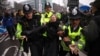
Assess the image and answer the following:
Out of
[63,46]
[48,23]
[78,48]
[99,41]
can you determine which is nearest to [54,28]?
[48,23]

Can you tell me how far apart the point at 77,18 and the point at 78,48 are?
0.78 metres

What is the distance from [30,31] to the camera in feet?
28.5

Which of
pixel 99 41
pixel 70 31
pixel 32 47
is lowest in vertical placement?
pixel 32 47

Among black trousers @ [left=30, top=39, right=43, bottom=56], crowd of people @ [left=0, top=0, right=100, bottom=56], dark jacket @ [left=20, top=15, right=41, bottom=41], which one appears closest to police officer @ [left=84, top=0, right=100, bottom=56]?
crowd of people @ [left=0, top=0, right=100, bottom=56]

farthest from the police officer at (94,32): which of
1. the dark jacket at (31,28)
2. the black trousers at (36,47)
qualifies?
the black trousers at (36,47)

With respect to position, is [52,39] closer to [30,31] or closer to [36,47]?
[36,47]

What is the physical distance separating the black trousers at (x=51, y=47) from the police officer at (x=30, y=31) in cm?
16

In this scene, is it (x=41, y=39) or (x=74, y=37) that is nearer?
(x=74, y=37)

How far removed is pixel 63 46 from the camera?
8.29 metres

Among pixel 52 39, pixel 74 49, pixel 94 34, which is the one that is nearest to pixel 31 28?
pixel 52 39

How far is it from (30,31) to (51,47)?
665mm

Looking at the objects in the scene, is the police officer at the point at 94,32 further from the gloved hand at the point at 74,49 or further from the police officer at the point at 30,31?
the police officer at the point at 30,31

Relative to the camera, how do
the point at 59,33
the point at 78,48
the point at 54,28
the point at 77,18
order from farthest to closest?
the point at 54,28, the point at 59,33, the point at 77,18, the point at 78,48

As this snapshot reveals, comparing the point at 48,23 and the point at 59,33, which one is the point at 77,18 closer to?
the point at 59,33
